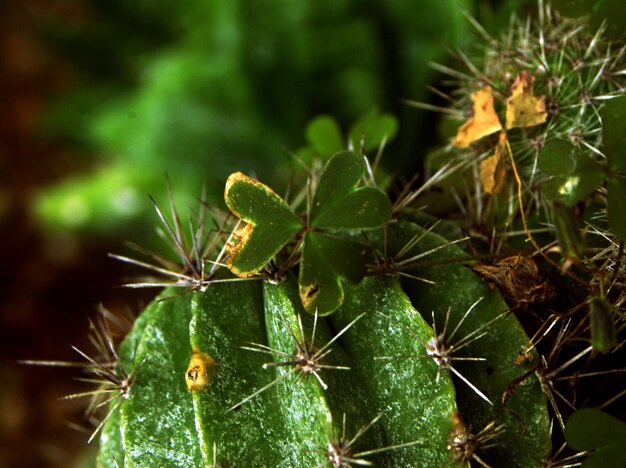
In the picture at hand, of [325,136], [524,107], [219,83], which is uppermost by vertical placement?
[524,107]

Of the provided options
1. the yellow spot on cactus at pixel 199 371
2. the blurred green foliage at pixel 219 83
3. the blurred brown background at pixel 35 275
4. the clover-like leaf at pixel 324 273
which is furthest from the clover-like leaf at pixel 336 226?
the blurred brown background at pixel 35 275

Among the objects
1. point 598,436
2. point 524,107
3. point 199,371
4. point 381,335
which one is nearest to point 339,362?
point 381,335

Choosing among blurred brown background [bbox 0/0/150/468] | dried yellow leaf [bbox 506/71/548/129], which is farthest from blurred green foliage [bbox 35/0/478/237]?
dried yellow leaf [bbox 506/71/548/129]

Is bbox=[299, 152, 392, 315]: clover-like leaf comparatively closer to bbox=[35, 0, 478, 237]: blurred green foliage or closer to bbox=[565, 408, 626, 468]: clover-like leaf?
bbox=[565, 408, 626, 468]: clover-like leaf

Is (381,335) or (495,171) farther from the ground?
(495,171)

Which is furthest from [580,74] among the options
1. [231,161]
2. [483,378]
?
[231,161]

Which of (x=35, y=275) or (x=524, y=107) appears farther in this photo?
(x=35, y=275)

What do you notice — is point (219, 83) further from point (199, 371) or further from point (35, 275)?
point (35, 275)

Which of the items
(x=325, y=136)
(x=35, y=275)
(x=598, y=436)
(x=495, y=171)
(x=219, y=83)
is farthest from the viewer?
(x=35, y=275)
